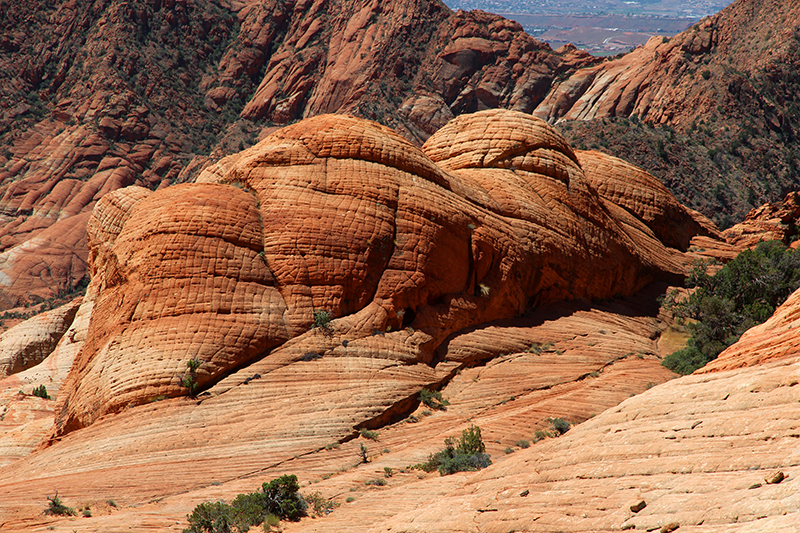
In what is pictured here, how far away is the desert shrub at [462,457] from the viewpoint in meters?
13.9

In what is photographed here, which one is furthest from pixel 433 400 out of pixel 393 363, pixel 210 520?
pixel 210 520

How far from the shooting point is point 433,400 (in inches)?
719

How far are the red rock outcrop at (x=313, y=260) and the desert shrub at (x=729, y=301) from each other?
3954 millimetres

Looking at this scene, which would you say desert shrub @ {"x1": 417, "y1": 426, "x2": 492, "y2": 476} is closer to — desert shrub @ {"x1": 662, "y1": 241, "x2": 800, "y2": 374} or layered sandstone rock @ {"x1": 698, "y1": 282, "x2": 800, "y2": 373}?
layered sandstone rock @ {"x1": 698, "y1": 282, "x2": 800, "y2": 373}

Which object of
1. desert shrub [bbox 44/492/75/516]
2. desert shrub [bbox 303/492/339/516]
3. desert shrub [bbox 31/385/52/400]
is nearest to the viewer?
desert shrub [bbox 44/492/75/516]

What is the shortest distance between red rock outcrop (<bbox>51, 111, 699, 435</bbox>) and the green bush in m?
4.86

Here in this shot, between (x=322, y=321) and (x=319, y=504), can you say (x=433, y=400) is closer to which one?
(x=322, y=321)

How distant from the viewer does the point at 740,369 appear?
35.8 feet

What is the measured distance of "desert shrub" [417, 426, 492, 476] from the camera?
13.9m

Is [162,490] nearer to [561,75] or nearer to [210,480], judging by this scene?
[210,480]

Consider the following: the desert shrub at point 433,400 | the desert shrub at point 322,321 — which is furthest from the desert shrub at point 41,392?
the desert shrub at point 433,400

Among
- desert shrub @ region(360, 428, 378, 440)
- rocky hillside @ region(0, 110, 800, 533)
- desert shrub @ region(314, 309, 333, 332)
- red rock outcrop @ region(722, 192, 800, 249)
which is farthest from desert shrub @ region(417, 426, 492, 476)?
red rock outcrop @ region(722, 192, 800, 249)

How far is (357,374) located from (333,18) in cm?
10869

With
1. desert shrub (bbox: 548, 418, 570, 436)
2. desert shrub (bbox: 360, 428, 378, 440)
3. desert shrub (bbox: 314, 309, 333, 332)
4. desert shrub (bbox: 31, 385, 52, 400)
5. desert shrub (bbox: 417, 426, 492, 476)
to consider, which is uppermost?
desert shrub (bbox: 314, 309, 333, 332)
